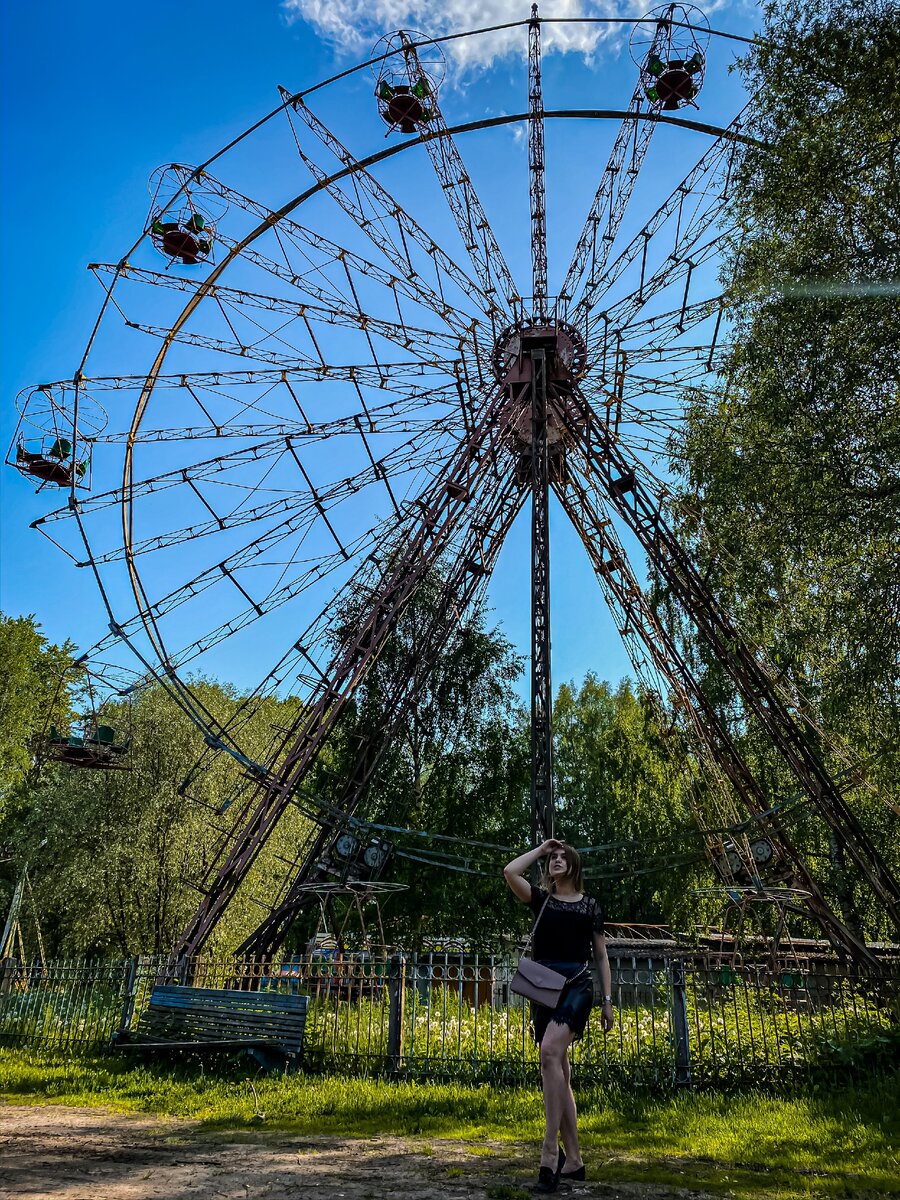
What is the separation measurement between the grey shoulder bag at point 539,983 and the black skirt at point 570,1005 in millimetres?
33

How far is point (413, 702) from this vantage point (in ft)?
46.1

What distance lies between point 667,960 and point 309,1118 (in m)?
3.51

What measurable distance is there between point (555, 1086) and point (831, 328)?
304 inches

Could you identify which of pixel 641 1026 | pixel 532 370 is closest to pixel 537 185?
pixel 532 370

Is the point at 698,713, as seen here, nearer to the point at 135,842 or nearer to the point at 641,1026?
the point at 641,1026

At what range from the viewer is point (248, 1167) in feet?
14.7

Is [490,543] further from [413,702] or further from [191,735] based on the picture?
[191,735]

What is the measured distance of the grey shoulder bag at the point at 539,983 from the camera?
13.7 ft

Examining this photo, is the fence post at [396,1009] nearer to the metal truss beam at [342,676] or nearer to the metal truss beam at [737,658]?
the metal truss beam at [342,676]

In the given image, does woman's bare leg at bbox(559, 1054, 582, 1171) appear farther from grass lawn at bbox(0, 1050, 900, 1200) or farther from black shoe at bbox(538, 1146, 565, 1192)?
grass lawn at bbox(0, 1050, 900, 1200)

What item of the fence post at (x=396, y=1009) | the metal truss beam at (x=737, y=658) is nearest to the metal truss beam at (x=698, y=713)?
the metal truss beam at (x=737, y=658)

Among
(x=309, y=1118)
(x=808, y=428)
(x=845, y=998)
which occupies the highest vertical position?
(x=808, y=428)

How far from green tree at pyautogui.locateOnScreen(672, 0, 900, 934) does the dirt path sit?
20.6ft

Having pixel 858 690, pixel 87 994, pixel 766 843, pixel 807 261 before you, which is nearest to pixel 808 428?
pixel 807 261
